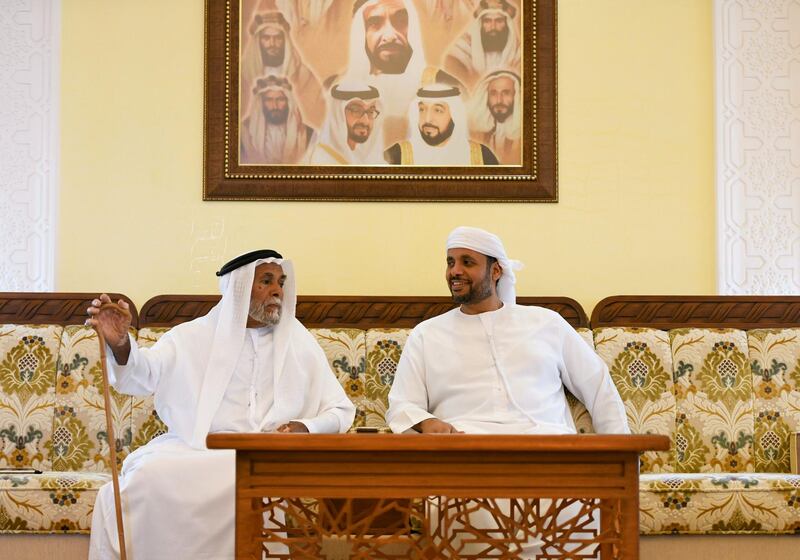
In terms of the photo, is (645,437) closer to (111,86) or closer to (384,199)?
(384,199)

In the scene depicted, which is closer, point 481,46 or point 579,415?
point 579,415

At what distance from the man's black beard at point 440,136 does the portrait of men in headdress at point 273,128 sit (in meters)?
0.57

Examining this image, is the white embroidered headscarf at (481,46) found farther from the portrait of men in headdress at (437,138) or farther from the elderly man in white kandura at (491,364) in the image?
the elderly man in white kandura at (491,364)

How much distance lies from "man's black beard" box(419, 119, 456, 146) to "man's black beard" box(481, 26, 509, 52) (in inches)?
16.8

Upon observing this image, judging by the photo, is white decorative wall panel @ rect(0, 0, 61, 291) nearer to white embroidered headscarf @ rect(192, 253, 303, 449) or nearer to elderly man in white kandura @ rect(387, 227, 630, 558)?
white embroidered headscarf @ rect(192, 253, 303, 449)

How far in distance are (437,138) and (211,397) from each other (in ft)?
5.93

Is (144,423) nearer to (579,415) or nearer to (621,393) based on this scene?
(579,415)

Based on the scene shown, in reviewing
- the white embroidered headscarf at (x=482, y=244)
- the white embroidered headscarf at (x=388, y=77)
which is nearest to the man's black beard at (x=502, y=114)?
the white embroidered headscarf at (x=388, y=77)

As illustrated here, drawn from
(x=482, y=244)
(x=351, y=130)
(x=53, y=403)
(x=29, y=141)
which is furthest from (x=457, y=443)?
(x=29, y=141)

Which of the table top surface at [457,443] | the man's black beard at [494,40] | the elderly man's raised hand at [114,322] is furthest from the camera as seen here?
the man's black beard at [494,40]

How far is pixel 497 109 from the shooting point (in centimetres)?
512

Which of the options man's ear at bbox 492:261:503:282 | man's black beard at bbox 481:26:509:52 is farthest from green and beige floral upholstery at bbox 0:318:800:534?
man's black beard at bbox 481:26:509:52

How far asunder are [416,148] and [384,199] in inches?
12.2

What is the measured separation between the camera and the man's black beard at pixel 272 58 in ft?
16.8
